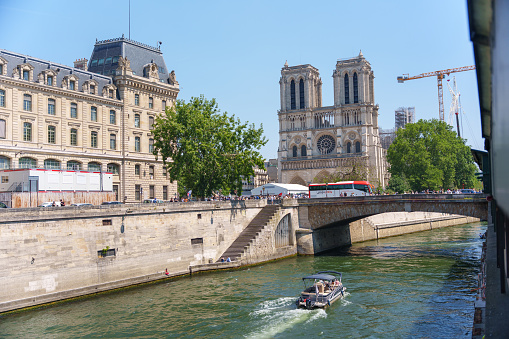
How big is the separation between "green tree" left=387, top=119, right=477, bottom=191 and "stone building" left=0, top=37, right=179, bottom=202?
4760 cm

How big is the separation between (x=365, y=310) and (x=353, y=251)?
91.4ft

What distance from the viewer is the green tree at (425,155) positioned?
9226 cm

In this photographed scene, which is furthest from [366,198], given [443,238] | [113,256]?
[113,256]

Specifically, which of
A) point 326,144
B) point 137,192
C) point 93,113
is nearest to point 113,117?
point 93,113

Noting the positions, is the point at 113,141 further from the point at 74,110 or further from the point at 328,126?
the point at 328,126

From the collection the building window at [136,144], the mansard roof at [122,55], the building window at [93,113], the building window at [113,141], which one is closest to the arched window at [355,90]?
the mansard roof at [122,55]

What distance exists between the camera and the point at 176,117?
5459 centimetres

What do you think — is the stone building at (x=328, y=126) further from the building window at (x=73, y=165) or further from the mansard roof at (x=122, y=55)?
the building window at (x=73, y=165)

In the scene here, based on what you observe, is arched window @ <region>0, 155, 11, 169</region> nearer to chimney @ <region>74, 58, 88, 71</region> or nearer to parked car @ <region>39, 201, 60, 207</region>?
parked car @ <region>39, 201, 60, 207</region>

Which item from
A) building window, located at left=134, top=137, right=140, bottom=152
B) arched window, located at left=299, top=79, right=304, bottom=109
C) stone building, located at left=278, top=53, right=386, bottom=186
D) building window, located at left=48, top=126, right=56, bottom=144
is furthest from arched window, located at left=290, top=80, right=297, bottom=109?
building window, located at left=48, top=126, right=56, bottom=144

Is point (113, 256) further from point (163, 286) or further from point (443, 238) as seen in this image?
point (443, 238)

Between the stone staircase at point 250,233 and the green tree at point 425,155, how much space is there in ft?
152

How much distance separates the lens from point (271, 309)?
2980 cm

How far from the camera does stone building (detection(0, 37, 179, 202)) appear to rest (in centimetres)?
5059
